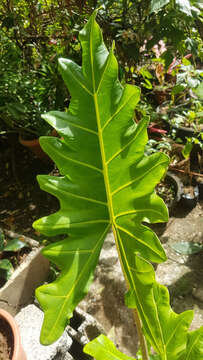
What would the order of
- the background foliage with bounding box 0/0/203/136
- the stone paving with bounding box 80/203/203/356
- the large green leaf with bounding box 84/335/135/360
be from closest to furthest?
the large green leaf with bounding box 84/335/135/360
the stone paving with bounding box 80/203/203/356
the background foliage with bounding box 0/0/203/136

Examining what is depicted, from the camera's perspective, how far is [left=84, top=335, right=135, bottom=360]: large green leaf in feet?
2.38

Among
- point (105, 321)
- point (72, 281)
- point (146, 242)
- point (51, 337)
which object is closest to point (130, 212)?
point (146, 242)

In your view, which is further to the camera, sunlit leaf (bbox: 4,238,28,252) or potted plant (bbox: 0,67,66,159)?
potted plant (bbox: 0,67,66,159)

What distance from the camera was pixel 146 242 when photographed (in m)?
0.65

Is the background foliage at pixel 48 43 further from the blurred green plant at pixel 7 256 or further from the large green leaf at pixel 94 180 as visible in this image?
the large green leaf at pixel 94 180

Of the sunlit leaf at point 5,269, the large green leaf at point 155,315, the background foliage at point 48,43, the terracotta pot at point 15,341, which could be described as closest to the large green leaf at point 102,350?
the large green leaf at point 155,315

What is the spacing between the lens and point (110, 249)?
1966mm

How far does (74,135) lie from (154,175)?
0.59 ft

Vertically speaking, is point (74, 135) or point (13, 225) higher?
point (74, 135)

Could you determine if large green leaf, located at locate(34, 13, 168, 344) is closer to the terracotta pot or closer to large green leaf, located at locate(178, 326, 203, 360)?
large green leaf, located at locate(178, 326, 203, 360)

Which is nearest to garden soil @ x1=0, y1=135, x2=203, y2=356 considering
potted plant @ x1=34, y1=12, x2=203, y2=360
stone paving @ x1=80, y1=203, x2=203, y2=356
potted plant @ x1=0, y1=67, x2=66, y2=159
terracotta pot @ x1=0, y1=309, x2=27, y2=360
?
stone paving @ x1=80, y1=203, x2=203, y2=356

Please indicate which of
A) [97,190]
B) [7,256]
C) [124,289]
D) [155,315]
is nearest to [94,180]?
[97,190]

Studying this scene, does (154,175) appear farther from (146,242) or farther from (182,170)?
(182,170)

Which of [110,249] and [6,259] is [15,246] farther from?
[110,249]
